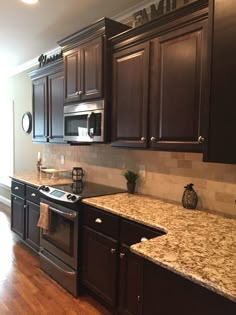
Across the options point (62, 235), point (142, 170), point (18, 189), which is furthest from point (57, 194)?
point (18, 189)

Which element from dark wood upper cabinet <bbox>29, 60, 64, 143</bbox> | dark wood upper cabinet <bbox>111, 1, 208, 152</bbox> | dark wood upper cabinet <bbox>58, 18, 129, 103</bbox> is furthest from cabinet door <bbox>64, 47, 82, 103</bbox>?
dark wood upper cabinet <bbox>111, 1, 208, 152</bbox>

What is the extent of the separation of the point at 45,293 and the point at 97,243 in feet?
2.87

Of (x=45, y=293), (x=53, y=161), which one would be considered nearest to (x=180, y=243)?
(x=45, y=293)

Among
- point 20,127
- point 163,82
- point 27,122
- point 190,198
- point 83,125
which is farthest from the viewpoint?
point 20,127

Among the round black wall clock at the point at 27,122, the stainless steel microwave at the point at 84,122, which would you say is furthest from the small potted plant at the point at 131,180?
the round black wall clock at the point at 27,122

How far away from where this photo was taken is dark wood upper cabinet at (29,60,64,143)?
3445mm

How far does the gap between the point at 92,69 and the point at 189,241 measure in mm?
1883

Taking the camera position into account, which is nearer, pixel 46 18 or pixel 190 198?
pixel 190 198

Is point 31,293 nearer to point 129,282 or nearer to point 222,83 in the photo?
point 129,282

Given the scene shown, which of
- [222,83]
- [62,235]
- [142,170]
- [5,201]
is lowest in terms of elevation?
[5,201]

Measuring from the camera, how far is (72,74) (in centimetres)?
295

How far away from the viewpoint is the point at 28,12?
9.70 feet

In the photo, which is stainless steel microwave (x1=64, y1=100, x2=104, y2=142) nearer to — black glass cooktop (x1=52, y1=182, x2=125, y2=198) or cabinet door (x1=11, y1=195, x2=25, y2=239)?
black glass cooktop (x1=52, y1=182, x2=125, y2=198)

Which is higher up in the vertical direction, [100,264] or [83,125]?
[83,125]
